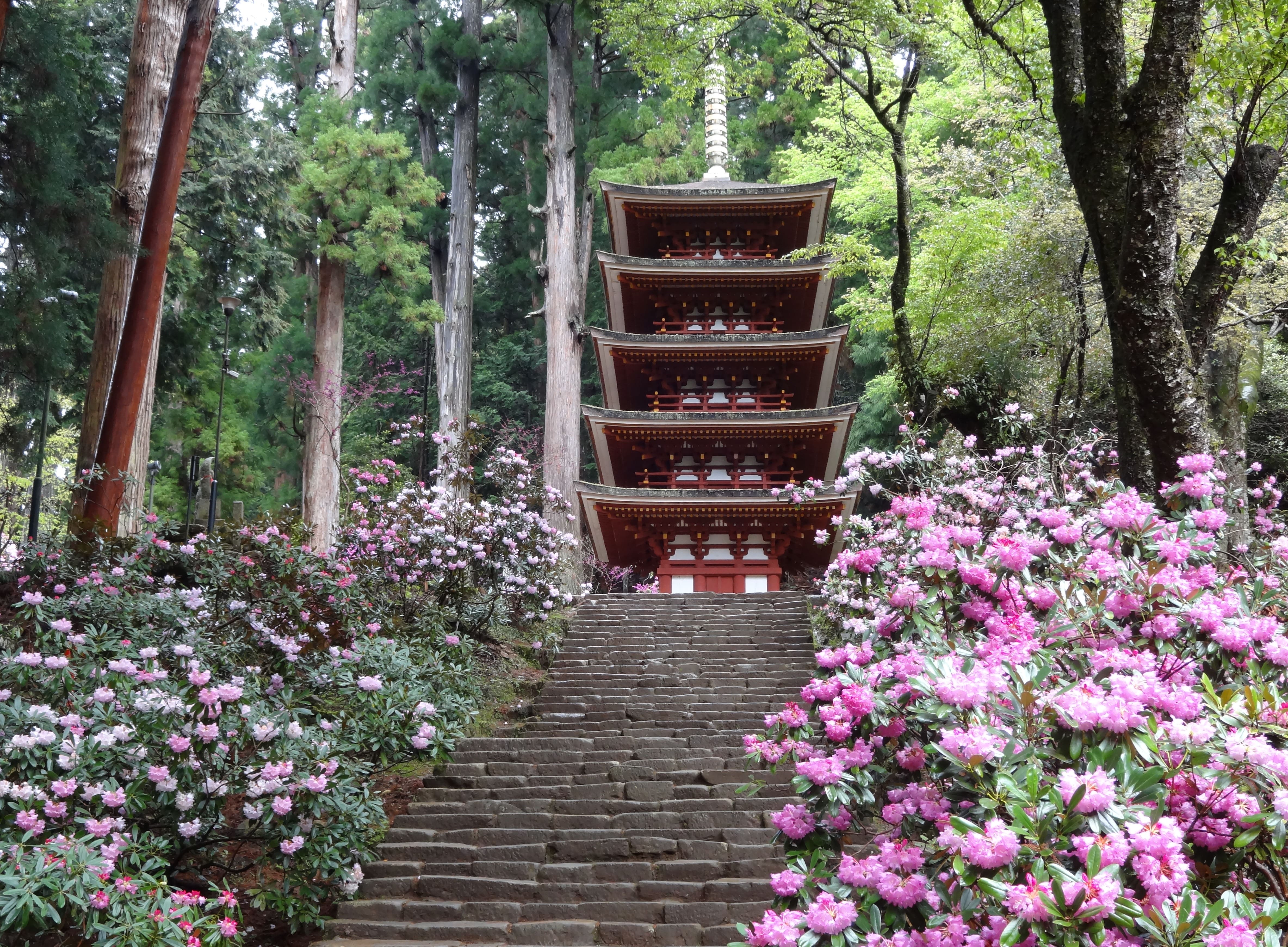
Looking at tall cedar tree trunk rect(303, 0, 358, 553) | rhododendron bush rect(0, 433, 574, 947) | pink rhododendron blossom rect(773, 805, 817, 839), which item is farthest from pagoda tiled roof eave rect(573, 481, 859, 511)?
pink rhododendron blossom rect(773, 805, 817, 839)

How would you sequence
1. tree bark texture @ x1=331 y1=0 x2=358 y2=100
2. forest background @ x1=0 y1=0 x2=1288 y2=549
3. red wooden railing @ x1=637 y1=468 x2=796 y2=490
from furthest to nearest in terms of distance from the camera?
tree bark texture @ x1=331 y1=0 x2=358 y2=100 → red wooden railing @ x1=637 y1=468 x2=796 y2=490 → forest background @ x1=0 y1=0 x2=1288 y2=549

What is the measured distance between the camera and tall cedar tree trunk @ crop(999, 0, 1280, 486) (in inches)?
161

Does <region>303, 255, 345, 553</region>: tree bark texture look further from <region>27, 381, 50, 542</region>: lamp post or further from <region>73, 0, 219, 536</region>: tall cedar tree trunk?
<region>73, 0, 219, 536</region>: tall cedar tree trunk

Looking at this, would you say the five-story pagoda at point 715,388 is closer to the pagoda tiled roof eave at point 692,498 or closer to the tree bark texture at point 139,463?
the pagoda tiled roof eave at point 692,498

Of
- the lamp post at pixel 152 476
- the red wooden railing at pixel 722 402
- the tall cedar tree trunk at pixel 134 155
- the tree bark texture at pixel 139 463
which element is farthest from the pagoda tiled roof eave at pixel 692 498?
the lamp post at pixel 152 476

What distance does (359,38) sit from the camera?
25219 mm

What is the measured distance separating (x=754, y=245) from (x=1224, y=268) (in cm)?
1196

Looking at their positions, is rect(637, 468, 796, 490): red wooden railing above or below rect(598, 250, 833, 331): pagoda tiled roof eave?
below

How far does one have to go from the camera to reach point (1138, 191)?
13.6 feet

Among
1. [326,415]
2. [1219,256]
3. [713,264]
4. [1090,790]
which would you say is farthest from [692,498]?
[1090,790]

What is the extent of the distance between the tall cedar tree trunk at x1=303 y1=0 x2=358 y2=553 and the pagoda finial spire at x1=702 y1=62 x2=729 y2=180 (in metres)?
6.43

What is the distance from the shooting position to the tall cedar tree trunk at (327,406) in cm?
1464

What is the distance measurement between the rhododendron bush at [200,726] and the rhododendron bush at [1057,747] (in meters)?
2.79

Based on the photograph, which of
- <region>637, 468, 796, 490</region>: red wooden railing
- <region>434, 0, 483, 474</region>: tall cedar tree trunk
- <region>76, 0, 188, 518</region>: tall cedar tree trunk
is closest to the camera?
<region>76, 0, 188, 518</region>: tall cedar tree trunk
